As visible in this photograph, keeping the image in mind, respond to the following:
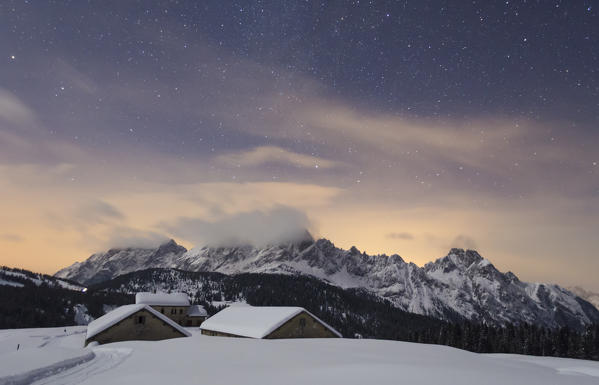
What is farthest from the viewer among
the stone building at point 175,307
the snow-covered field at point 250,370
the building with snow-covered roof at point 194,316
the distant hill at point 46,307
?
the distant hill at point 46,307

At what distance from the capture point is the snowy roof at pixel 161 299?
97188 mm

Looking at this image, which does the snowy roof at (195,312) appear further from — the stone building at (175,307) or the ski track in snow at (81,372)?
the ski track in snow at (81,372)

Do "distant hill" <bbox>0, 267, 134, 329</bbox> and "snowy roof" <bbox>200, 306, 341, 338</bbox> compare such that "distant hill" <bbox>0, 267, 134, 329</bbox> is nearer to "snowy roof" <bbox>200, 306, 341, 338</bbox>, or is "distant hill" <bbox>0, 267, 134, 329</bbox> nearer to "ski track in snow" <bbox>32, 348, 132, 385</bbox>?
"snowy roof" <bbox>200, 306, 341, 338</bbox>

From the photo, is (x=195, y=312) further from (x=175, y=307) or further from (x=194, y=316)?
(x=175, y=307)

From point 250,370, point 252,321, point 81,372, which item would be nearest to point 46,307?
point 252,321

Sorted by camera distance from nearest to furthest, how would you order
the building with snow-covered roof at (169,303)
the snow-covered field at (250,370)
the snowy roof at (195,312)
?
the snow-covered field at (250,370)
the building with snow-covered roof at (169,303)
the snowy roof at (195,312)

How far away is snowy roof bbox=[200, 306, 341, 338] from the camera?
1613 inches

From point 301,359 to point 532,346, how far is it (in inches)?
4528

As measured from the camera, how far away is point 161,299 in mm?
99312

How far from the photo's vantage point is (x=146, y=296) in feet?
323

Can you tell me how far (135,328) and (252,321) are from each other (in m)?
13.5

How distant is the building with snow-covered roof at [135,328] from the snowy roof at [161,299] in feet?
186

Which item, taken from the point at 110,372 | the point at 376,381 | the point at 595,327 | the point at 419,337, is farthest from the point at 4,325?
the point at 595,327

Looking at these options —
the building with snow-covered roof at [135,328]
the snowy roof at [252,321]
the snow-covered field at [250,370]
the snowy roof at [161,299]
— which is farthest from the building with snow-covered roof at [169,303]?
the snow-covered field at [250,370]
